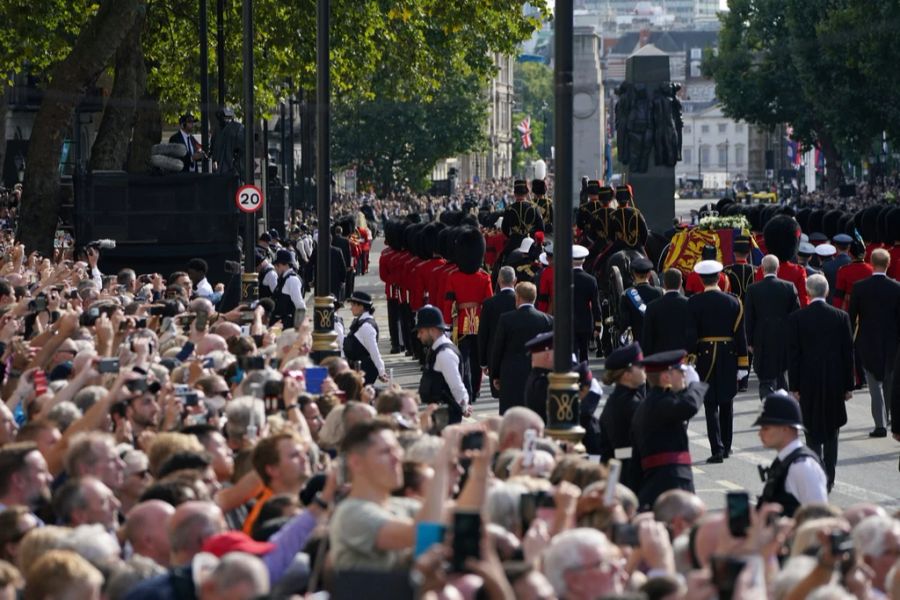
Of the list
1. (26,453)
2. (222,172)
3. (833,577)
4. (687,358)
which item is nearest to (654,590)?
(833,577)

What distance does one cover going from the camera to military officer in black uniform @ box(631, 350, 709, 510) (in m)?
12.5

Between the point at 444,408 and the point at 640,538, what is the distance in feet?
11.5

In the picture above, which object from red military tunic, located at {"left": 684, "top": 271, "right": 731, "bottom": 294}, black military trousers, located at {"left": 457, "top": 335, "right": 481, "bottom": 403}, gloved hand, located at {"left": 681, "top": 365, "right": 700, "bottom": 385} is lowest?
black military trousers, located at {"left": 457, "top": 335, "right": 481, "bottom": 403}

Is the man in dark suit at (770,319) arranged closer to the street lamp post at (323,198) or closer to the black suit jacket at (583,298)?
the black suit jacket at (583,298)

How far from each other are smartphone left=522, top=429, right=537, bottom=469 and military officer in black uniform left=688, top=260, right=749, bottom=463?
7853 millimetres

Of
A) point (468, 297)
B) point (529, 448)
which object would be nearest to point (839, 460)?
point (468, 297)

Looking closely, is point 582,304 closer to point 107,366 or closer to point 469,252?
point 469,252

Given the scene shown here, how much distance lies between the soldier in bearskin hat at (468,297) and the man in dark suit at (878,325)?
463 cm

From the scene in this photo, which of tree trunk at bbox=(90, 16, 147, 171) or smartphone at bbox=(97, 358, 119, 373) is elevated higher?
tree trunk at bbox=(90, 16, 147, 171)

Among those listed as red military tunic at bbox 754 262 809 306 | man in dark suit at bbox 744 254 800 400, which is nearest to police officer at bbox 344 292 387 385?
man in dark suit at bbox 744 254 800 400

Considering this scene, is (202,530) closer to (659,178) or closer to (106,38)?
(106,38)

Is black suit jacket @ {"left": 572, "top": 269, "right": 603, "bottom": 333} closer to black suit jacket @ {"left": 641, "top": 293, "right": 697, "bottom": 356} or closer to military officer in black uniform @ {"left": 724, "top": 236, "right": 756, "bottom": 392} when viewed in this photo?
military officer in black uniform @ {"left": 724, "top": 236, "right": 756, "bottom": 392}

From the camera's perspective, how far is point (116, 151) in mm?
36812

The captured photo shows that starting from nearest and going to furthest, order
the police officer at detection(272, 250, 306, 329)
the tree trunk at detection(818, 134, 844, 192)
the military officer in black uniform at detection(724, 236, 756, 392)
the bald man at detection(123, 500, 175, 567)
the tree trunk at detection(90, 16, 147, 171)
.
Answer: the bald man at detection(123, 500, 175, 567) < the military officer in black uniform at detection(724, 236, 756, 392) < the police officer at detection(272, 250, 306, 329) < the tree trunk at detection(90, 16, 147, 171) < the tree trunk at detection(818, 134, 844, 192)
